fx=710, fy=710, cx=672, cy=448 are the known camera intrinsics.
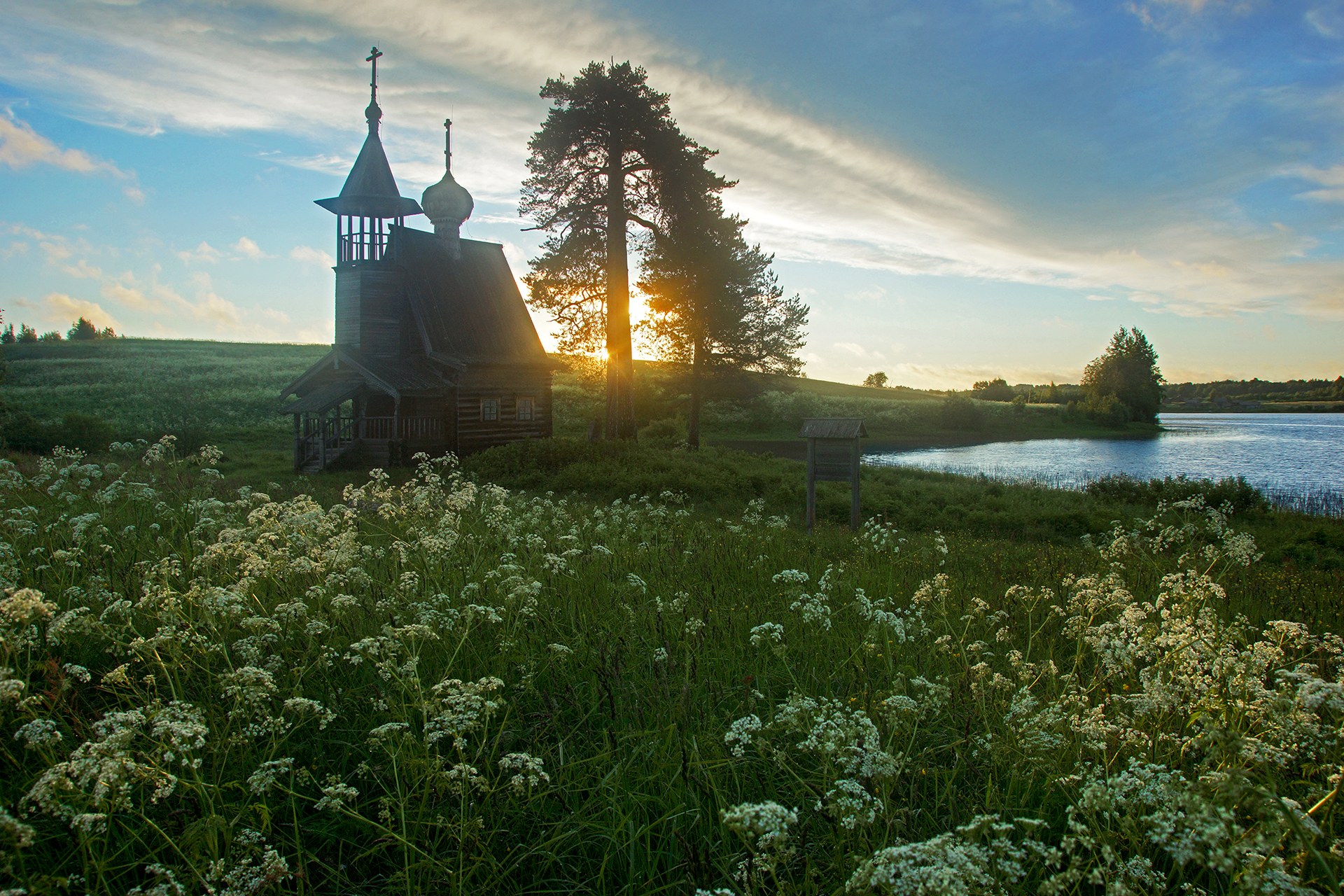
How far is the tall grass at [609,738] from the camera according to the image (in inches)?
96.2

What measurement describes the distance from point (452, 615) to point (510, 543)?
2.78m

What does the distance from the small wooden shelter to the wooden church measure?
17158 millimetres

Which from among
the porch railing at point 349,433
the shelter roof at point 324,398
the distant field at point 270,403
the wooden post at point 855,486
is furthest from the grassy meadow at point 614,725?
the distant field at point 270,403

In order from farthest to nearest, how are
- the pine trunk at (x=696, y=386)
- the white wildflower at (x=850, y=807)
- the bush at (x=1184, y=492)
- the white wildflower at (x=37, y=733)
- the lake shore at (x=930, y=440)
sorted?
the lake shore at (x=930, y=440) < the pine trunk at (x=696, y=386) < the bush at (x=1184, y=492) < the white wildflower at (x=37, y=733) < the white wildflower at (x=850, y=807)

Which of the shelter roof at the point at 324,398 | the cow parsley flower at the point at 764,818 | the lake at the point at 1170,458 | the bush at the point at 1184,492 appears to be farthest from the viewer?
the lake at the point at 1170,458

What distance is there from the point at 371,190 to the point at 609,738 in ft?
97.4

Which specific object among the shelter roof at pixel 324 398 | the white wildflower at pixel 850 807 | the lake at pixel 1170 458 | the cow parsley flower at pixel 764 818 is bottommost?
the lake at pixel 1170 458

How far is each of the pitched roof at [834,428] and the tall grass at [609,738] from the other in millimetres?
7325

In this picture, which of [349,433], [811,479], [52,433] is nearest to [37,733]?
[811,479]

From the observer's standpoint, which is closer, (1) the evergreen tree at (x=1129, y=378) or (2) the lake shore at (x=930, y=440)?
(2) the lake shore at (x=930, y=440)

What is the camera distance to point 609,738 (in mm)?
3527

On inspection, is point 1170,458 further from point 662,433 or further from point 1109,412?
point 1109,412

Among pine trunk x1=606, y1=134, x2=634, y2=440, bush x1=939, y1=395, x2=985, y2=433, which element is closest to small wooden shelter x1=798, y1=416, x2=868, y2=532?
pine trunk x1=606, y1=134, x2=634, y2=440

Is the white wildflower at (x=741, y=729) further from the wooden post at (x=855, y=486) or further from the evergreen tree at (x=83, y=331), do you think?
the evergreen tree at (x=83, y=331)
